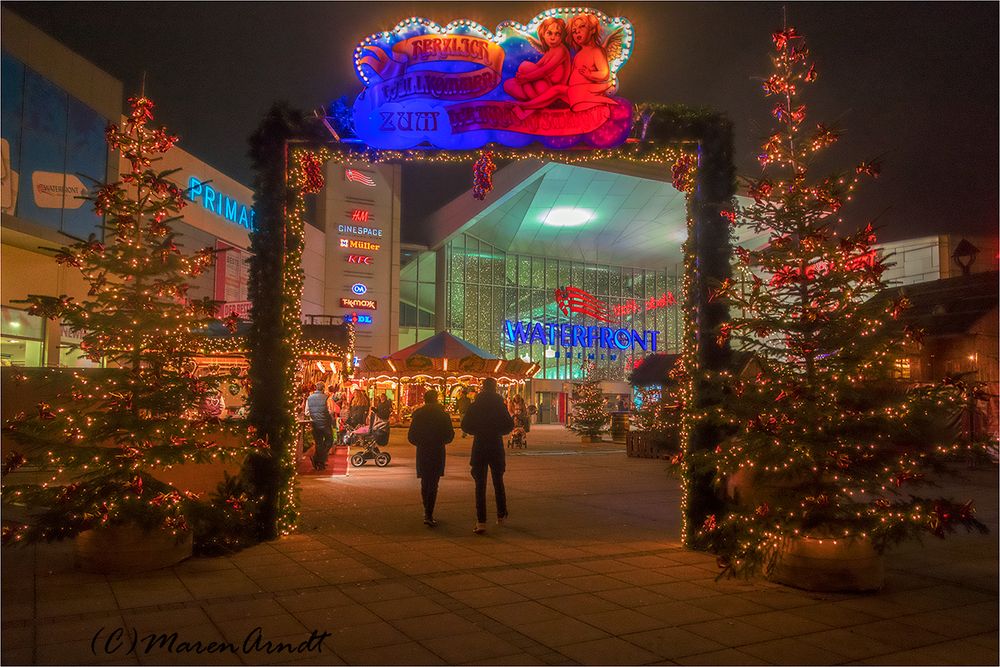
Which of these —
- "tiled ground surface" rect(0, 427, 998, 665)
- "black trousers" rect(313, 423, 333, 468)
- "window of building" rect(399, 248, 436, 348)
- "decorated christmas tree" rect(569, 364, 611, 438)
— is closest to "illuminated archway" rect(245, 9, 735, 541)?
"tiled ground surface" rect(0, 427, 998, 665)

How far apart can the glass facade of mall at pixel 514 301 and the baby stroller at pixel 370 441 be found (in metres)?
28.6

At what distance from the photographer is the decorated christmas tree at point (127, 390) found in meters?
6.91

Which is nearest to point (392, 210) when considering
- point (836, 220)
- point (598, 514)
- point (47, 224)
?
point (47, 224)

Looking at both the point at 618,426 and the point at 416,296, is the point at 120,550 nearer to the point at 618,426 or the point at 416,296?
the point at 618,426

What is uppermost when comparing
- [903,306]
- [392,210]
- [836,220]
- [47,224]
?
[392,210]

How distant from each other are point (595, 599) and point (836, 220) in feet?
13.9

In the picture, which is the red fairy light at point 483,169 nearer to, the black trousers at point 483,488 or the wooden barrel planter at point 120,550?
the black trousers at point 483,488

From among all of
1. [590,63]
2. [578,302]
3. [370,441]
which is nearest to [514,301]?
[578,302]

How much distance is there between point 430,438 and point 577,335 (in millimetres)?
41453

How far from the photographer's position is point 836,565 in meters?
6.36

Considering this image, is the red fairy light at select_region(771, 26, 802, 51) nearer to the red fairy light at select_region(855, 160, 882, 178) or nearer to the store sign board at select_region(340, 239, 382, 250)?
the red fairy light at select_region(855, 160, 882, 178)

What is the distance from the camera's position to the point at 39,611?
5461 millimetres

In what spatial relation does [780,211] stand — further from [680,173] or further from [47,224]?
[47,224]

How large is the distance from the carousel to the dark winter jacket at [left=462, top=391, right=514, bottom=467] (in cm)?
2073
